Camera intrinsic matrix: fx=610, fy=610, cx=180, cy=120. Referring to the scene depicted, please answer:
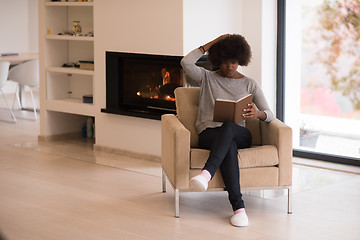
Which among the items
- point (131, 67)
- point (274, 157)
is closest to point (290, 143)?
point (274, 157)

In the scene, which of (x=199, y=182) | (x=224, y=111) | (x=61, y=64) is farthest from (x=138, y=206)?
(x=61, y=64)

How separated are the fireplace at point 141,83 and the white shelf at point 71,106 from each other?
313 millimetres

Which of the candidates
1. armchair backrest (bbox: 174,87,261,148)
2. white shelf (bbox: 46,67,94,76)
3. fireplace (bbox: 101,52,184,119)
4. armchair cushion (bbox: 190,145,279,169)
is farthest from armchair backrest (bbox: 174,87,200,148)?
white shelf (bbox: 46,67,94,76)

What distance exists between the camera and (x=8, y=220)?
3691mm

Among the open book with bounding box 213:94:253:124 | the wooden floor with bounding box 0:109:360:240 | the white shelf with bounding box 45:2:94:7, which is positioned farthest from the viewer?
the white shelf with bounding box 45:2:94:7

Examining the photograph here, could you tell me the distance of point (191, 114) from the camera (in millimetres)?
4141

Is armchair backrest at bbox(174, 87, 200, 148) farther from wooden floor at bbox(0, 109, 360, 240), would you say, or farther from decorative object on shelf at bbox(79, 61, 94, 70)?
decorative object on shelf at bbox(79, 61, 94, 70)

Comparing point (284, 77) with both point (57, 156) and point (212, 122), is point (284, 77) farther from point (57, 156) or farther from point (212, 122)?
point (57, 156)

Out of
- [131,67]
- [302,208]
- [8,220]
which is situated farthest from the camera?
[131,67]

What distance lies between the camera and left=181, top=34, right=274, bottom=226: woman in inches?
145

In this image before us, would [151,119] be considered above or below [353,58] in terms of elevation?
below

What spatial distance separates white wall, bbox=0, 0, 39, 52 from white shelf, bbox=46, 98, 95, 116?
14.0 ft

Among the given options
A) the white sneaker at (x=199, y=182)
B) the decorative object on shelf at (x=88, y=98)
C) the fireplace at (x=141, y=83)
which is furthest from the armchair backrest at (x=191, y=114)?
the decorative object on shelf at (x=88, y=98)

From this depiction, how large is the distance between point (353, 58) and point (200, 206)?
79.8 inches
